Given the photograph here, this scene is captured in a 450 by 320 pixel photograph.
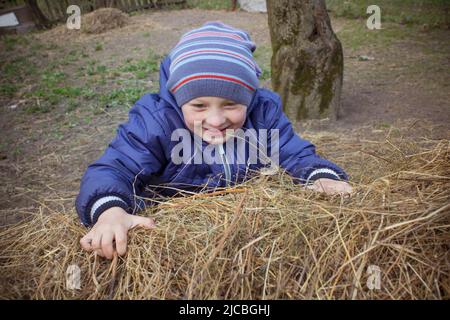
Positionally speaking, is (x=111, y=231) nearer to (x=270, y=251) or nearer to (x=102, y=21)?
(x=270, y=251)

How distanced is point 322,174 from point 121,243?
1.03 metres

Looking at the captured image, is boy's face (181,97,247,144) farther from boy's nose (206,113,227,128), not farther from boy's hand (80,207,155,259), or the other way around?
boy's hand (80,207,155,259)

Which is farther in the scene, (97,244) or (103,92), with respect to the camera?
(103,92)

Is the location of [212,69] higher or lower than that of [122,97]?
higher

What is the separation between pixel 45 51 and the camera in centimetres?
789

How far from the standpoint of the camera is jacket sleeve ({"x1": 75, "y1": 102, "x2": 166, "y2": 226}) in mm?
1535

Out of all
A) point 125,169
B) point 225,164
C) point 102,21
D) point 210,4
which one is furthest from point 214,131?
point 210,4

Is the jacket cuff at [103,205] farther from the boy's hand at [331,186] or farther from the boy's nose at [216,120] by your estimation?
the boy's hand at [331,186]

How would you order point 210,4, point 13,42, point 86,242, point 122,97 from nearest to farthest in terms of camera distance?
point 86,242 < point 122,97 < point 13,42 < point 210,4

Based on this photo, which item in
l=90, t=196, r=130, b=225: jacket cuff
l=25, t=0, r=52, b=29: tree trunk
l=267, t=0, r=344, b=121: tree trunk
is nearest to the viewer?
l=90, t=196, r=130, b=225: jacket cuff

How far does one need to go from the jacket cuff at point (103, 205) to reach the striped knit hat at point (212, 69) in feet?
2.03

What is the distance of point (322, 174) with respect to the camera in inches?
72.8

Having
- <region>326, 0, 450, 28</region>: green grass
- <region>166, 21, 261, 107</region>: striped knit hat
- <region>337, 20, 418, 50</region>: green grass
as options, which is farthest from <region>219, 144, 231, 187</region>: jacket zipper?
<region>326, 0, 450, 28</region>: green grass
